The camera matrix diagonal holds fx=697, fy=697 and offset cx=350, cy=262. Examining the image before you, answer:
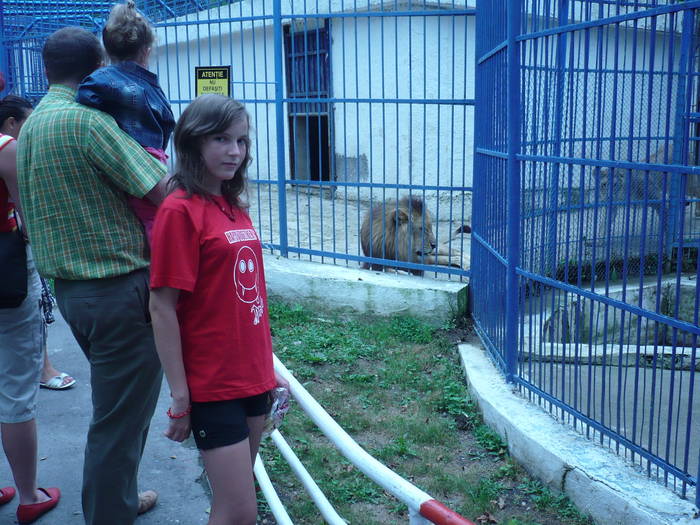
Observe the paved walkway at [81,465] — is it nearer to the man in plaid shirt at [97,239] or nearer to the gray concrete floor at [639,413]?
the man in plaid shirt at [97,239]

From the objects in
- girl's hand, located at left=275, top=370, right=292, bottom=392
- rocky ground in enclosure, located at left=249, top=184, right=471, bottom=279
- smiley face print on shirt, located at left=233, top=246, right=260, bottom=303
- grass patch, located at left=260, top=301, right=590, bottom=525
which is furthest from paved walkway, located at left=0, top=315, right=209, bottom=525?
rocky ground in enclosure, located at left=249, top=184, right=471, bottom=279

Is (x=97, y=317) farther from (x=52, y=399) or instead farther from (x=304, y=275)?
(x=304, y=275)

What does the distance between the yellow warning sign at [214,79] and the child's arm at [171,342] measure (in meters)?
4.67

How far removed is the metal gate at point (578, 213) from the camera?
9.75 feet

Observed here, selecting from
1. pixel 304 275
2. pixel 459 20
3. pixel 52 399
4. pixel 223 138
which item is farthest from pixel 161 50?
pixel 223 138

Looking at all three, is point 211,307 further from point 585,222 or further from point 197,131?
point 585,222

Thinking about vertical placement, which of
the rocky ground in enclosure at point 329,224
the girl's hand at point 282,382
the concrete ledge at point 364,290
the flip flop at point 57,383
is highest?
the girl's hand at point 282,382

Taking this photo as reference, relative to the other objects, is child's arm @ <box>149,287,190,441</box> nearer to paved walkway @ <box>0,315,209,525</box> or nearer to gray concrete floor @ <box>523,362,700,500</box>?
paved walkway @ <box>0,315,209,525</box>

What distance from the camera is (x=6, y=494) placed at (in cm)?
325

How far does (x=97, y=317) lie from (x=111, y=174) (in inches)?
19.7

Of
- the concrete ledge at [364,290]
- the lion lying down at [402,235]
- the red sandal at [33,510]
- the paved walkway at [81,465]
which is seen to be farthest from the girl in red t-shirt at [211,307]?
the lion lying down at [402,235]

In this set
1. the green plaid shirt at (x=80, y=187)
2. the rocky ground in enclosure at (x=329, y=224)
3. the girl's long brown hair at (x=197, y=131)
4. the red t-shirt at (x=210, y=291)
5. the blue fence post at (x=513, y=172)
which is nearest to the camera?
the red t-shirt at (x=210, y=291)

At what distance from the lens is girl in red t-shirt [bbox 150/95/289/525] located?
2.11 metres

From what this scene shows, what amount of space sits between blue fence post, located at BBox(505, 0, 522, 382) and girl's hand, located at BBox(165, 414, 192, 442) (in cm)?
243
